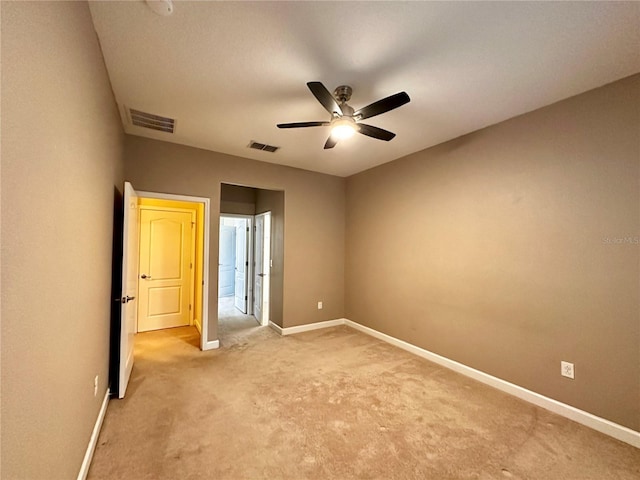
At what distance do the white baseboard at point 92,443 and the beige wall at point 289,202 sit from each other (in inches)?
61.0

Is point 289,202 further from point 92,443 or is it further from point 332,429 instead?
point 92,443

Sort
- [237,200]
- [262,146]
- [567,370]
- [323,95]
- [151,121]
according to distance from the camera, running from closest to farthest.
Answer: [323,95]
[567,370]
[151,121]
[262,146]
[237,200]

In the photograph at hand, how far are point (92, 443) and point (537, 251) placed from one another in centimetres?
385

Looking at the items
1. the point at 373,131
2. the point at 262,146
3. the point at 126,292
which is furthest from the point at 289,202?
the point at 126,292

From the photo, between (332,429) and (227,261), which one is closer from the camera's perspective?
(332,429)

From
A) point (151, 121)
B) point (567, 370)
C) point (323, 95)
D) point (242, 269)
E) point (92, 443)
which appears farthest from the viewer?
point (242, 269)

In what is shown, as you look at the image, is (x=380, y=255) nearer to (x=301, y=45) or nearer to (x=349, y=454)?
(x=349, y=454)

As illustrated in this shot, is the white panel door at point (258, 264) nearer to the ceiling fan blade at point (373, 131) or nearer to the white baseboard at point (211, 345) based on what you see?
the white baseboard at point (211, 345)

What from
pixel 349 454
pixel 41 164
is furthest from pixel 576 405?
pixel 41 164

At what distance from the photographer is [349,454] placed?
1.90 m

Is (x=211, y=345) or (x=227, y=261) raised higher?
(x=227, y=261)

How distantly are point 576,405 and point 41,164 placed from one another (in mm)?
3848

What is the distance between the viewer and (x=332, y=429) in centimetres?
215

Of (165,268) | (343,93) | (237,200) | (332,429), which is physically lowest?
(332,429)
